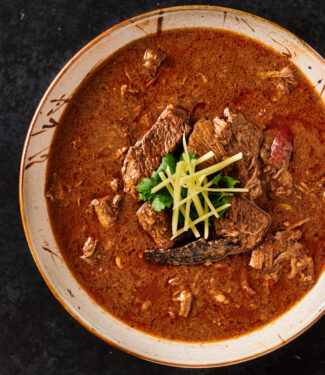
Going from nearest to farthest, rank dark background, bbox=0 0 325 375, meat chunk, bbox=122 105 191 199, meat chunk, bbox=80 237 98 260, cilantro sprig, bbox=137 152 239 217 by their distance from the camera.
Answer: cilantro sprig, bbox=137 152 239 217 < meat chunk, bbox=122 105 191 199 < meat chunk, bbox=80 237 98 260 < dark background, bbox=0 0 325 375

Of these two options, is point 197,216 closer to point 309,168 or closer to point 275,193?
point 275,193

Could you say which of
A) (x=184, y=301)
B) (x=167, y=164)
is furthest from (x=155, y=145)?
(x=184, y=301)

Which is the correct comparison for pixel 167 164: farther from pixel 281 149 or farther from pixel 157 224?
pixel 281 149

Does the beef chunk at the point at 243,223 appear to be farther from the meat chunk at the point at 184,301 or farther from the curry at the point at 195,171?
the meat chunk at the point at 184,301

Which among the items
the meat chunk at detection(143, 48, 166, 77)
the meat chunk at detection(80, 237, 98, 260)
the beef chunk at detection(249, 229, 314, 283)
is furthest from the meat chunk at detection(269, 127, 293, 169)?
the meat chunk at detection(80, 237, 98, 260)

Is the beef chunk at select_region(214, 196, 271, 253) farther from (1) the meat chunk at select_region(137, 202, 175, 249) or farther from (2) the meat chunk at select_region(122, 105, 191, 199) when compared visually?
(2) the meat chunk at select_region(122, 105, 191, 199)

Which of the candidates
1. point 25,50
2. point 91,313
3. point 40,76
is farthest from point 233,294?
point 25,50
